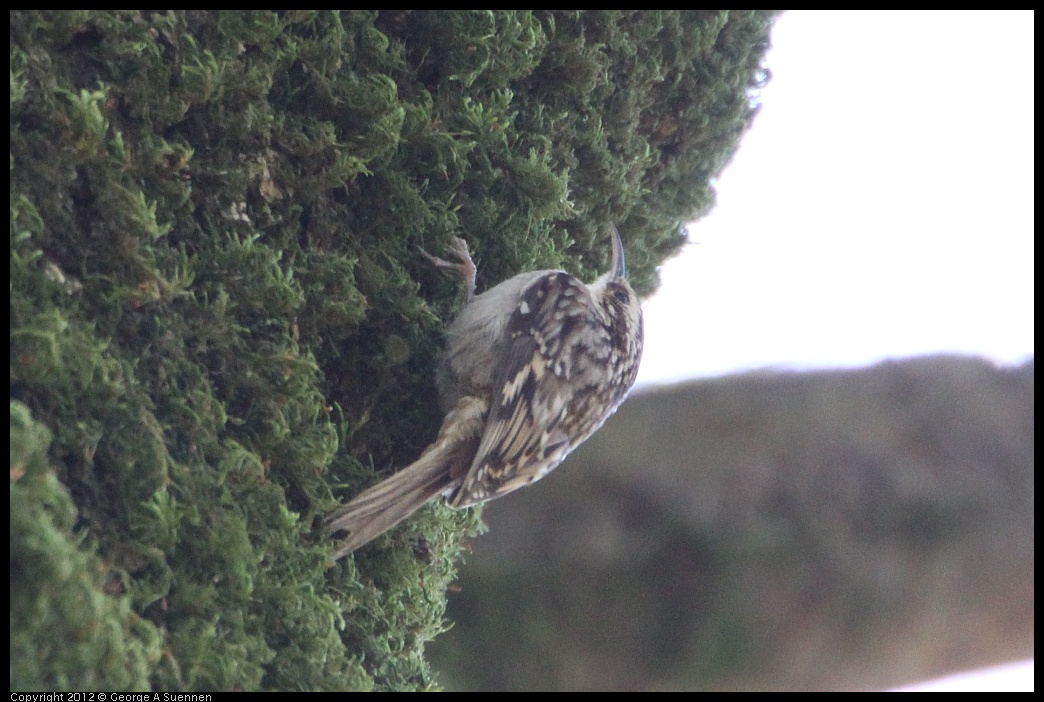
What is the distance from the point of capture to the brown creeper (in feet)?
8.44

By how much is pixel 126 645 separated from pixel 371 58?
143 centimetres

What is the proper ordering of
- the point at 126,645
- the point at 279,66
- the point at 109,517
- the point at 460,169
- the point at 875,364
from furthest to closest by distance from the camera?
the point at 875,364, the point at 460,169, the point at 279,66, the point at 109,517, the point at 126,645

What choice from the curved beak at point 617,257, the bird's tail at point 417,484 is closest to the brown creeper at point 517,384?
the bird's tail at point 417,484

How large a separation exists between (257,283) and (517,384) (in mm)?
855

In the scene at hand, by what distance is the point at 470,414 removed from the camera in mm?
2682

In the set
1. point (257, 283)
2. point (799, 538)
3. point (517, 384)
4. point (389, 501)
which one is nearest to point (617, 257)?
point (517, 384)

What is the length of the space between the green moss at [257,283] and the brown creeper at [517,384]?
94 mm

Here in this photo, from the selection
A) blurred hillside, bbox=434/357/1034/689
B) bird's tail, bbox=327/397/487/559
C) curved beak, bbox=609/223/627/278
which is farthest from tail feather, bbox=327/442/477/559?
curved beak, bbox=609/223/627/278

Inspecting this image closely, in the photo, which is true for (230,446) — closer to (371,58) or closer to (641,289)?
(371,58)

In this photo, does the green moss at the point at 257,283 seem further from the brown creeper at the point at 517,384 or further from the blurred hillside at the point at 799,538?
the blurred hillside at the point at 799,538

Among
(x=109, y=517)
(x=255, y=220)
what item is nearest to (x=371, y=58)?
(x=255, y=220)

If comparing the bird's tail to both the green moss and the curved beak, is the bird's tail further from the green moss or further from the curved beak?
the curved beak

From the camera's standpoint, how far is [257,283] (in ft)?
7.15

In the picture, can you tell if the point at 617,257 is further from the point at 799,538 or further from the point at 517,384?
the point at 799,538
